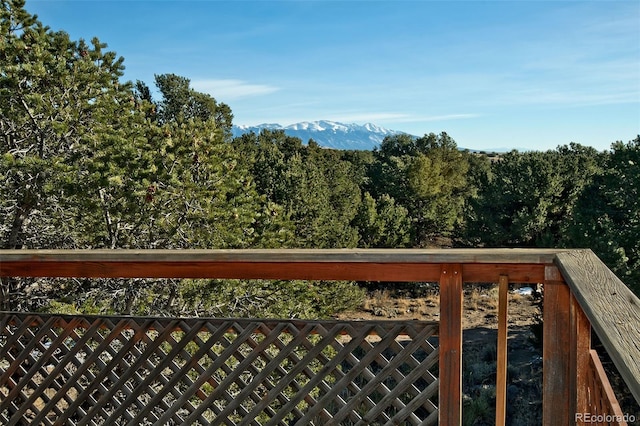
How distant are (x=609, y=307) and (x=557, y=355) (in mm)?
477

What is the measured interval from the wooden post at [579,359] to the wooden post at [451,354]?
0.31 m

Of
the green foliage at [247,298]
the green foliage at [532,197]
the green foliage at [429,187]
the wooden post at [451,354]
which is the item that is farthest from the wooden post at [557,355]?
the green foliage at [429,187]

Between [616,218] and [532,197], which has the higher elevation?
[532,197]

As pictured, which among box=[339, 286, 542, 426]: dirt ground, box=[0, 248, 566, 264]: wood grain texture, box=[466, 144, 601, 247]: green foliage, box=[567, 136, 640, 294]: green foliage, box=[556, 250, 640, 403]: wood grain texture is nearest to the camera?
box=[556, 250, 640, 403]: wood grain texture

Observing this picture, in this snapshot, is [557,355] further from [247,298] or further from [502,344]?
[247,298]

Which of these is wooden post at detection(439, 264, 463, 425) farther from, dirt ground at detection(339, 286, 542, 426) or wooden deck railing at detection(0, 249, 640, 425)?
dirt ground at detection(339, 286, 542, 426)

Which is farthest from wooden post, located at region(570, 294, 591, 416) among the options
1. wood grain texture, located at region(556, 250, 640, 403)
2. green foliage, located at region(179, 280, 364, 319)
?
green foliage, located at region(179, 280, 364, 319)

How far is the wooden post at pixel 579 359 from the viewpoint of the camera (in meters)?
1.33

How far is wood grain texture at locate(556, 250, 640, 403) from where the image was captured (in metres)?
0.72

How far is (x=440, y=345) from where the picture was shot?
4.86 ft

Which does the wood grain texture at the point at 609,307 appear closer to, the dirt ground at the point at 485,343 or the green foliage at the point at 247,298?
the dirt ground at the point at 485,343

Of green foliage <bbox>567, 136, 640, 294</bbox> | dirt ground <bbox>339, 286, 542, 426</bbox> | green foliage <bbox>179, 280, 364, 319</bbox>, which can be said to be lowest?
dirt ground <bbox>339, 286, 542, 426</bbox>

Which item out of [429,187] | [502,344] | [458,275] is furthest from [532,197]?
[458,275]

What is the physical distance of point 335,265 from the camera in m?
1.56
